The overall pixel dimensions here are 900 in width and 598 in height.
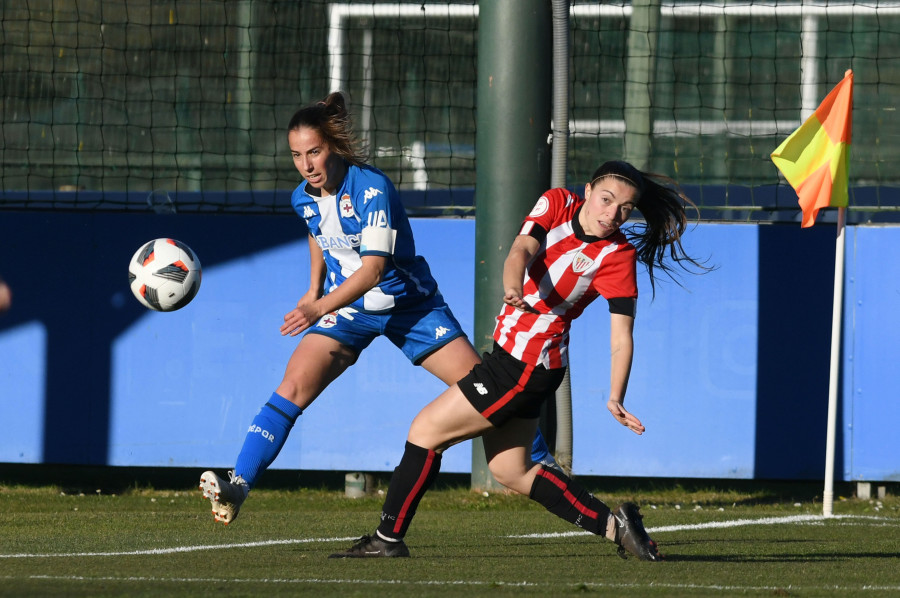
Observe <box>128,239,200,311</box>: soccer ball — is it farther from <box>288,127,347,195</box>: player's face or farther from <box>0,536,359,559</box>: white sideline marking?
<box>0,536,359,559</box>: white sideline marking

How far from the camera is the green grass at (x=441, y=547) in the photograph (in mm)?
4410

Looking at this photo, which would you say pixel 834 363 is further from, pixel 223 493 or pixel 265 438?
pixel 223 493

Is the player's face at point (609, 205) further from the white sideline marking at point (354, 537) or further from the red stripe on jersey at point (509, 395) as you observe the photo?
the white sideline marking at point (354, 537)

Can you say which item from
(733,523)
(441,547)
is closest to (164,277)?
(441,547)

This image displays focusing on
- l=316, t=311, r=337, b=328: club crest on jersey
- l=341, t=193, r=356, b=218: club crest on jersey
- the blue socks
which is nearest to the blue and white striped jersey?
l=341, t=193, r=356, b=218: club crest on jersey

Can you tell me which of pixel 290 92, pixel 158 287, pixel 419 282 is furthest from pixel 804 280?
pixel 290 92

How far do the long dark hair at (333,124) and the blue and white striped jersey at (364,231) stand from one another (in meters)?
0.09

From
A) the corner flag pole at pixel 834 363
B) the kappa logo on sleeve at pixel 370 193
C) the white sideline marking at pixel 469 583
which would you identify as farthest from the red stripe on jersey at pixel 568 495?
the corner flag pole at pixel 834 363

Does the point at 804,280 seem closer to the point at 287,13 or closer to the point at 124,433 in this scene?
the point at 124,433

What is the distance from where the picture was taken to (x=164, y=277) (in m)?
6.57

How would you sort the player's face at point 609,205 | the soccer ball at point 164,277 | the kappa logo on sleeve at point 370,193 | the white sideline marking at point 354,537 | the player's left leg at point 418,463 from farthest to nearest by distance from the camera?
1. the soccer ball at point 164,277
2. the kappa logo on sleeve at point 370,193
3. the white sideline marking at point 354,537
4. the player's left leg at point 418,463
5. the player's face at point 609,205

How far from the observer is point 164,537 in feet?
20.3

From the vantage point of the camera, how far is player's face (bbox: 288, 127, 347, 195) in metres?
5.66

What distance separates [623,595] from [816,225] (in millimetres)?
4892
